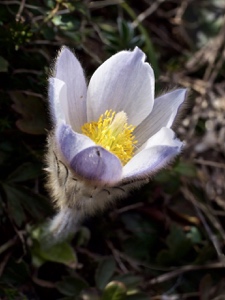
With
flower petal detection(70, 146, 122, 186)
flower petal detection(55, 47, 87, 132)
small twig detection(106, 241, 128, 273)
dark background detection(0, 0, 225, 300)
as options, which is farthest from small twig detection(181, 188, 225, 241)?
flower petal detection(70, 146, 122, 186)

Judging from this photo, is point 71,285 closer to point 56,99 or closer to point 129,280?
point 129,280

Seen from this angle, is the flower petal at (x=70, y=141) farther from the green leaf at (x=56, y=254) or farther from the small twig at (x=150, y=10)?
the small twig at (x=150, y=10)

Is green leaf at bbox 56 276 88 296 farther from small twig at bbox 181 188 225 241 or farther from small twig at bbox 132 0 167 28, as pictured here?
small twig at bbox 132 0 167 28

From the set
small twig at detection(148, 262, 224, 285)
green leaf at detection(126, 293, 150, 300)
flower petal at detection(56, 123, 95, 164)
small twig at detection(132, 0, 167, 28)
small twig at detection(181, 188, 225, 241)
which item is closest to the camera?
flower petal at detection(56, 123, 95, 164)

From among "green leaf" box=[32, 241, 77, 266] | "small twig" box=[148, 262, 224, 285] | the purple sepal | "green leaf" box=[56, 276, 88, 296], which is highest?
the purple sepal

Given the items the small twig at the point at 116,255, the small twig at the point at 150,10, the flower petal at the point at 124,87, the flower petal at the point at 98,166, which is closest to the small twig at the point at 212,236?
the small twig at the point at 116,255

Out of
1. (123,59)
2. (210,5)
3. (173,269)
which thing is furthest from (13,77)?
(210,5)

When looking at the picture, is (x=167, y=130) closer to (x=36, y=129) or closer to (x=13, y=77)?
(x=36, y=129)

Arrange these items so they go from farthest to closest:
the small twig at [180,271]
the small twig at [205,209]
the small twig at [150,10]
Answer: the small twig at [150,10], the small twig at [205,209], the small twig at [180,271]
